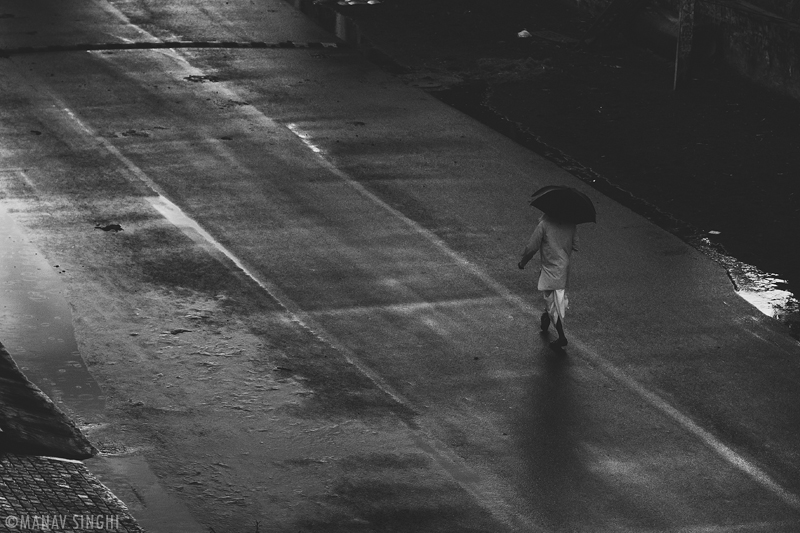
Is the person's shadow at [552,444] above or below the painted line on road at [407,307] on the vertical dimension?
below

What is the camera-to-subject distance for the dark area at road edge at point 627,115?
14.4 meters

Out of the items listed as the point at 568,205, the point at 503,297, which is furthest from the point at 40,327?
the point at 568,205

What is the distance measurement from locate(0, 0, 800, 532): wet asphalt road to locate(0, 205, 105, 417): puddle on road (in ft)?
3.40

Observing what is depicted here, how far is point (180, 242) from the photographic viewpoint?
511 inches

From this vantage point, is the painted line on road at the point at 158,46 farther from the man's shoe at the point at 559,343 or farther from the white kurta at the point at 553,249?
the man's shoe at the point at 559,343

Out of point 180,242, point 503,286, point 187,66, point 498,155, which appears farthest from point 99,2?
point 503,286

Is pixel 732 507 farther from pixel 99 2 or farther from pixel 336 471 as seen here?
pixel 99 2

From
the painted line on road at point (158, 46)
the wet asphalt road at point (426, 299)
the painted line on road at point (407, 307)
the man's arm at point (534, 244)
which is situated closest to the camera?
the wet asphalt road at point (426, 299)

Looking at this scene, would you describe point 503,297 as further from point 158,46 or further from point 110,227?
point 158,46

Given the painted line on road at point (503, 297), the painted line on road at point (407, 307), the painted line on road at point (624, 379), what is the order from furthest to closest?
the painted line on road at point (407, 307) < the painted line on road at point (624, 379) < the painted line on road at point (503, 297)

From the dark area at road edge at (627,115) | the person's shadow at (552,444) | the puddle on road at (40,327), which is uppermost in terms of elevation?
the dark area at road edge at (627,115)

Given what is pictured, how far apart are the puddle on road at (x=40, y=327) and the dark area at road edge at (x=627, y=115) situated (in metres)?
6.76

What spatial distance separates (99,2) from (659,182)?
13.4 metres

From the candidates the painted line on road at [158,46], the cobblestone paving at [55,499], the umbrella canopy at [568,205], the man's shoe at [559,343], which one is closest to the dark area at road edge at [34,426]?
the cobblestone paving at [55,499]
